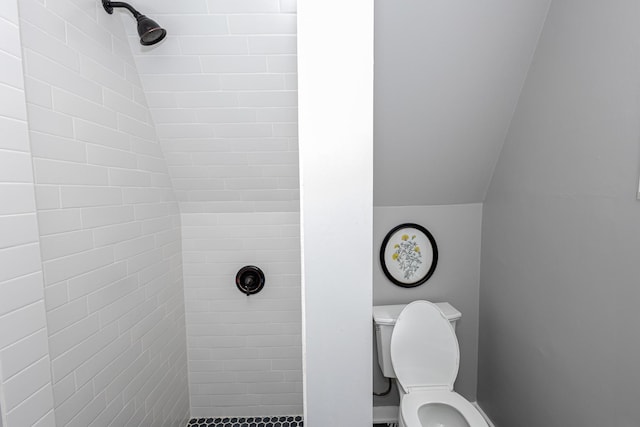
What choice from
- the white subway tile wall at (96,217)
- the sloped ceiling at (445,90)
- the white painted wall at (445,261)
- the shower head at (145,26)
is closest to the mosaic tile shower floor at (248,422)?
the white subway tile wall at (96,217)

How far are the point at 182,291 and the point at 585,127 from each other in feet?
7.15

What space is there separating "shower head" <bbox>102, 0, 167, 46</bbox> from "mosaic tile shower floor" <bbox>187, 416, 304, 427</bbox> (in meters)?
2.17

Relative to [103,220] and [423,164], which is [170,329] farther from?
[423,164]

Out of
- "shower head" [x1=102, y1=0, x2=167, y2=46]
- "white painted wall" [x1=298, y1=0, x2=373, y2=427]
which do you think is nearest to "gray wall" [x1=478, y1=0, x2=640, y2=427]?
"white painted wall" [x1=298, y1=0, x2=373, y2=427]

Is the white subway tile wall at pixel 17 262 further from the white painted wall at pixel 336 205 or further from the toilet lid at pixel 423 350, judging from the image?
the toilet lid at pixel 423 350

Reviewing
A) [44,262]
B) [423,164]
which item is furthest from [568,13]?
Result: [44,262]

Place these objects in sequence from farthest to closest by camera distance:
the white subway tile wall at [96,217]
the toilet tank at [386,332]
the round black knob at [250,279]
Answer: the round black knob at [250,279]
the toilet tank at [386,332]
the white subway tile wall at [96,217]

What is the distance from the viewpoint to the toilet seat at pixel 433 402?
55.3 inches

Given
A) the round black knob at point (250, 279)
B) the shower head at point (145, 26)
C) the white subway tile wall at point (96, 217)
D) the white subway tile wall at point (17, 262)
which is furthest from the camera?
the round black knob at point (250, 279)

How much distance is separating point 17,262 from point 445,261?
6.58ft

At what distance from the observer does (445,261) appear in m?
2.01

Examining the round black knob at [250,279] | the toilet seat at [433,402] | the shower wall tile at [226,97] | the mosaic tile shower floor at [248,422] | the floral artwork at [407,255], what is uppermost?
the shower wall tile at [226,97]

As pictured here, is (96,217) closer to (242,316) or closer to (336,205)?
(336,205)

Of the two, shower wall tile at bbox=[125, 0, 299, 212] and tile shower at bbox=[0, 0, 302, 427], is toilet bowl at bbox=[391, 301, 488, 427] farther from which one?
shower wall tile at bbox=[125, 0, 299, 212]
